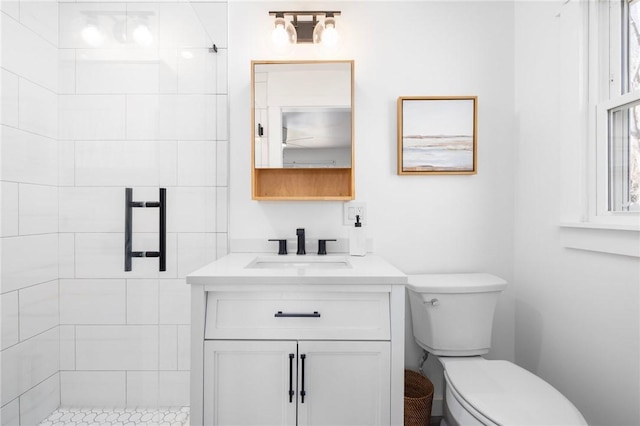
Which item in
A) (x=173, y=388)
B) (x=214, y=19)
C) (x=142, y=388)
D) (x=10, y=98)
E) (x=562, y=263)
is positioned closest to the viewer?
(x=10, y=98)

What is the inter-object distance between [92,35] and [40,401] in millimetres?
934

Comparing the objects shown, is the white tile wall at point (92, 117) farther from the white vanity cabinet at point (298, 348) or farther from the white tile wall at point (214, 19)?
the white tile wall at point (214, 19)

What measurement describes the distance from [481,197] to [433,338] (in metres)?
0.78

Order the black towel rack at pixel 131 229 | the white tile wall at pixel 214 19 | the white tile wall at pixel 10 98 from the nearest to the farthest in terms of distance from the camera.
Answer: the white tile wall at pixel 10 98, the black towel rack at pixel 131 229, the white tile wall at pixel 214 19

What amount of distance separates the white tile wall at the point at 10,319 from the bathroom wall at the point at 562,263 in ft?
5.85

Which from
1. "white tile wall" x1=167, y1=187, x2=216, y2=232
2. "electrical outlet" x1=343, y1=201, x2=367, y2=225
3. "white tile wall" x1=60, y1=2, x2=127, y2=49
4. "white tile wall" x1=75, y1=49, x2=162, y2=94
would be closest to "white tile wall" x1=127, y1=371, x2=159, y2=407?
"white tile wall" x1=167, y1=187, x2=216, y2=232

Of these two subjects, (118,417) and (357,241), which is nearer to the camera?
(118,417)

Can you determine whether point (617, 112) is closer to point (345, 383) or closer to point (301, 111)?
point (301, 111)

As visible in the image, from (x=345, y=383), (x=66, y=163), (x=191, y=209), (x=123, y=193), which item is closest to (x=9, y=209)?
(x=66, y=163)

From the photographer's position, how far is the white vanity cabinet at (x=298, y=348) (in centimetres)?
117

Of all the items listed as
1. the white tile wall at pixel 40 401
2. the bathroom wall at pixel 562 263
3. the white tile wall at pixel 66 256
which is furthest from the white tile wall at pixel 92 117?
the bathroom wall at pixel 562 263

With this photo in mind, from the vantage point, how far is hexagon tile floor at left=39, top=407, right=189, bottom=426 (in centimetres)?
85

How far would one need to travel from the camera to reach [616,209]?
1.32 meters

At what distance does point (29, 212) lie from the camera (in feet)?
2.49
